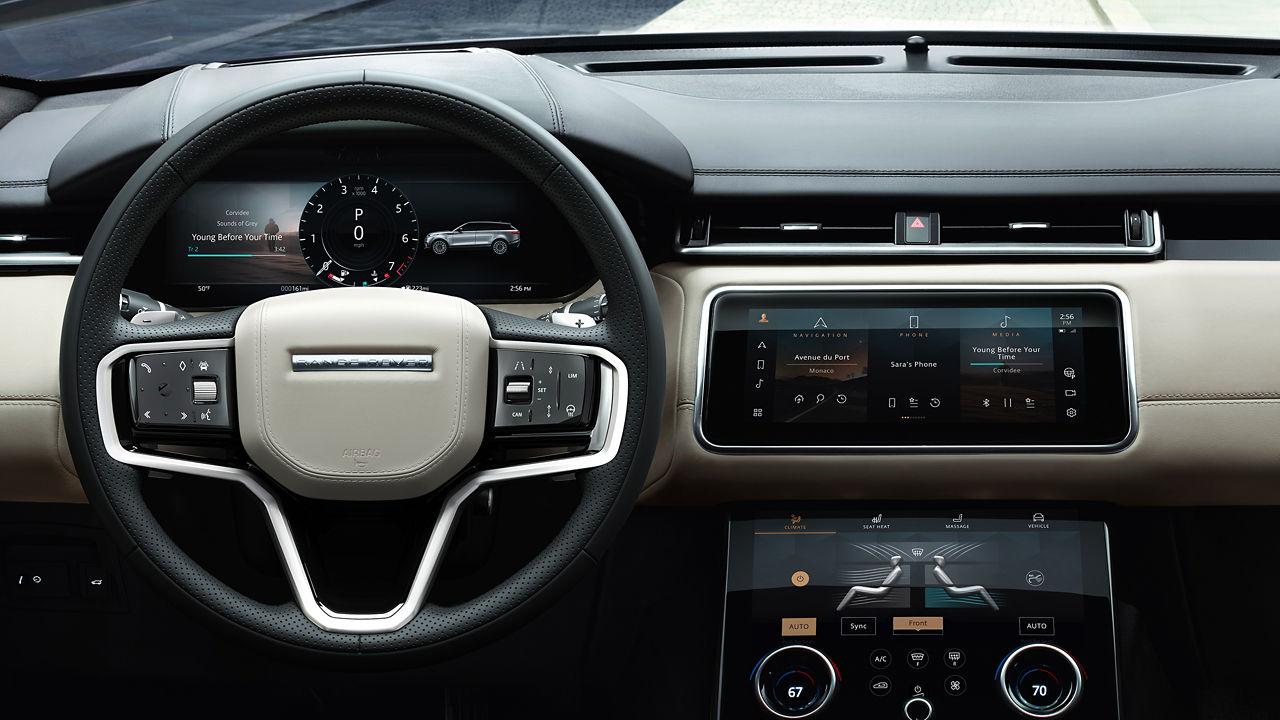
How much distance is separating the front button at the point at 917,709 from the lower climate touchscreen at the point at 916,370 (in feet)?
1.39

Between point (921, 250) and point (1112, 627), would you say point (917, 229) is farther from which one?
point (1112, 627)

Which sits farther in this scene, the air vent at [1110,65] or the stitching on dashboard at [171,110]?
the air vent at [1110,65]

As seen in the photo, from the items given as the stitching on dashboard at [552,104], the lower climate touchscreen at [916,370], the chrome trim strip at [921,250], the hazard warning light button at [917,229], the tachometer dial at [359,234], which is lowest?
the lower climate touchscreen at [916,370]

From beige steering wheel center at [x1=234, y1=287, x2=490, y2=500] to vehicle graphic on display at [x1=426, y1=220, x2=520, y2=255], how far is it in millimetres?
302

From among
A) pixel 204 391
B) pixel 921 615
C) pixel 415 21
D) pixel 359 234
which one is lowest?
pixel 921 615

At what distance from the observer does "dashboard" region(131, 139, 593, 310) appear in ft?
4.89

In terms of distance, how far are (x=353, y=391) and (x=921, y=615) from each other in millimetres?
947

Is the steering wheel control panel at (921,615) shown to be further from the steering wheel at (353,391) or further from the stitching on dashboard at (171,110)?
the stitching on dashboard at (171,110)

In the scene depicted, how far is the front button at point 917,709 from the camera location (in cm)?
167

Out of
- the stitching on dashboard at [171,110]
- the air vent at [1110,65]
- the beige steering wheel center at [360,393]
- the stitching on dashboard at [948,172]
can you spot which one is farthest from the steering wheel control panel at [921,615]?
the stitching on dashboard at [171,110]

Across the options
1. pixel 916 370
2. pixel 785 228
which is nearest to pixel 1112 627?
pixel 916 370

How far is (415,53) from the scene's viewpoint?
1.54 meters

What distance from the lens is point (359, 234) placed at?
4.88 feet

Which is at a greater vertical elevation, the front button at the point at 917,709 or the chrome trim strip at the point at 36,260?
the chrome trim strip at the point at 36,260
